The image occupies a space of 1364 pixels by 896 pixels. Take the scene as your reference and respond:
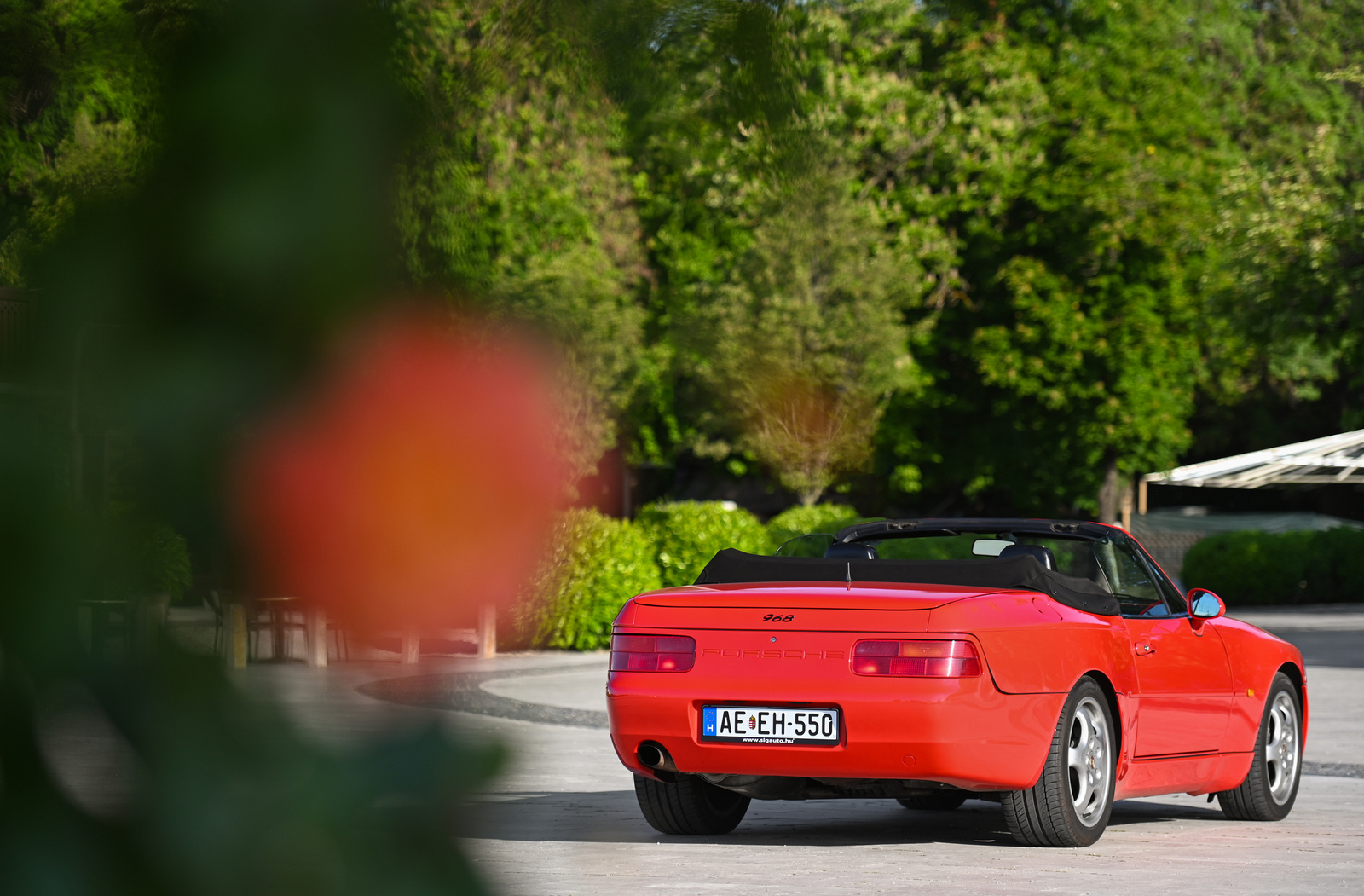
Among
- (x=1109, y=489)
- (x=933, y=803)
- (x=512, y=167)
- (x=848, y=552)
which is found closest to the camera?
(x=512, y=167)

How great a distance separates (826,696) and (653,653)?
2.62ft

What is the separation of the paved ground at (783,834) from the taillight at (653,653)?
1.16ft

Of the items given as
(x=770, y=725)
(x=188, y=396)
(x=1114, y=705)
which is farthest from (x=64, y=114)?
(x=1114, y=705)

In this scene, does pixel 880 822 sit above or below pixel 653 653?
below

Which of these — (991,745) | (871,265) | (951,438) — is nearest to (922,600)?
(991,745)

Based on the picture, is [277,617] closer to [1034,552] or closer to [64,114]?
[64,114]

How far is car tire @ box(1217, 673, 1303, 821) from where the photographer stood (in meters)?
9.11

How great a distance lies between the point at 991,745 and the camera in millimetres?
7102

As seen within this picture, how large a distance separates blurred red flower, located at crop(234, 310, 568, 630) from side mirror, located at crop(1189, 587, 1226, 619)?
8053mm

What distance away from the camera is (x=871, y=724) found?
23.2 feet

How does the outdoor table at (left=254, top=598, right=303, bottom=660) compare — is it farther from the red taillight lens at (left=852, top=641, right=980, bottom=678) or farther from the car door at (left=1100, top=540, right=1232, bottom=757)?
the car door at (left=1100, top=540, right=1232, bottom=757)

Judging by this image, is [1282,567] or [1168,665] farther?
[1282,567]

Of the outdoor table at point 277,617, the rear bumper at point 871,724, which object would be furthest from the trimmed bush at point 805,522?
the outdoor table at point 277,617

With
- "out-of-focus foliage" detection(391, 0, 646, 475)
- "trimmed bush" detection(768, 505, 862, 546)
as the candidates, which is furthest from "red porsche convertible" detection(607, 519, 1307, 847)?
"trimmed bush" detection(768, 505, 862, 546)
